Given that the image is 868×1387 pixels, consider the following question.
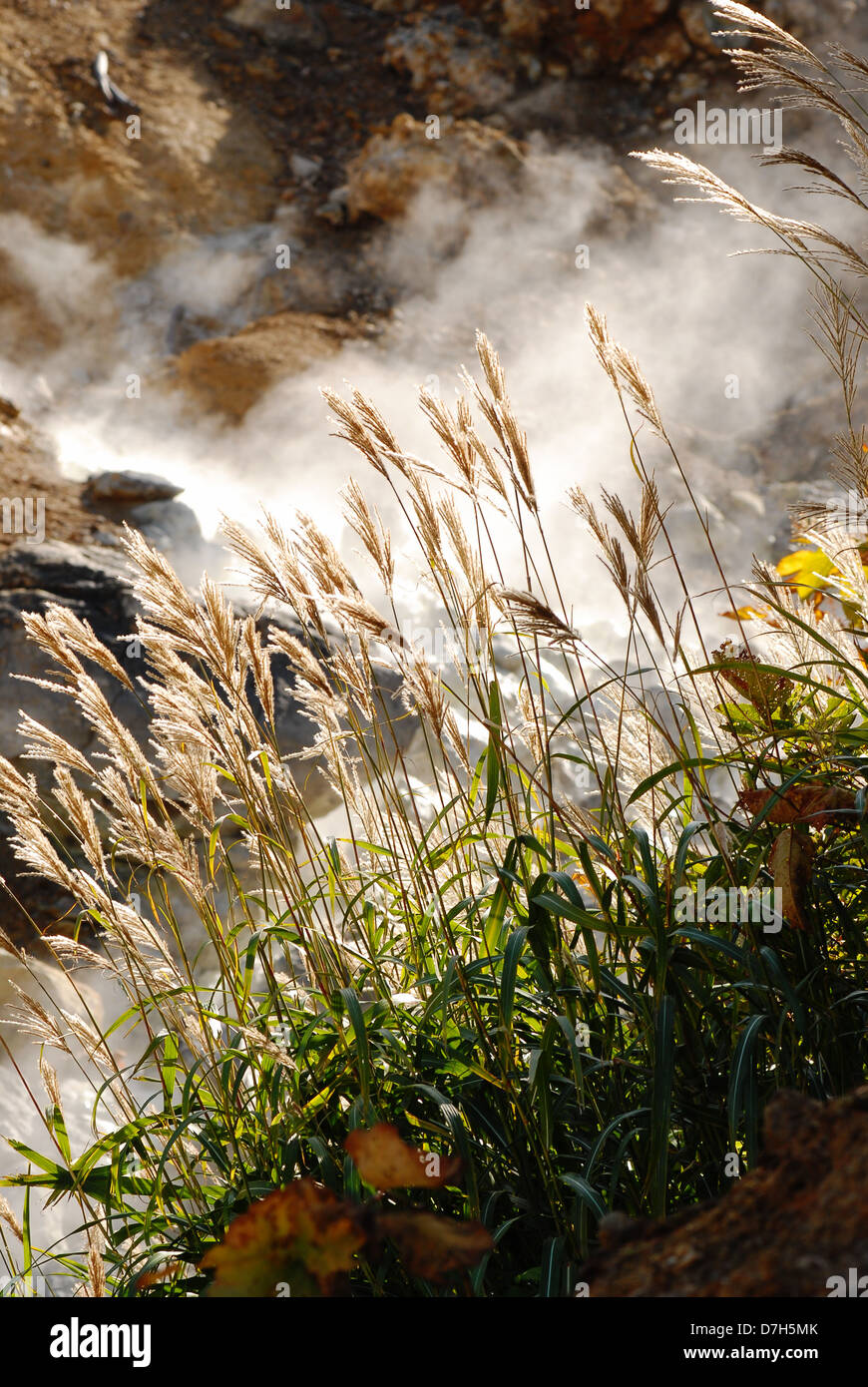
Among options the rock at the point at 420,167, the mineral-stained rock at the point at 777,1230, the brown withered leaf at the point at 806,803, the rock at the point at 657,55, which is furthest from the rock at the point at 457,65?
the mineral-stained rock at the point at 777,1230

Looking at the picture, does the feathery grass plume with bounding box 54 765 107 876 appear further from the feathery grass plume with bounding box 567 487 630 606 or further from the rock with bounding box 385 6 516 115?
the rock with bounding box 385 6 516 115

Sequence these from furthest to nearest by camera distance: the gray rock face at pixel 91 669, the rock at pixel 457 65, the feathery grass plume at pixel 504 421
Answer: the rock at pixel 457 65 < the gray rock face at pixel 91 669 < the feathery grass plume at pixel 504 421

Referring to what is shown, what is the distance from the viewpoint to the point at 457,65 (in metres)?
8.27

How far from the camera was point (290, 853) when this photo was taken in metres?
1.56

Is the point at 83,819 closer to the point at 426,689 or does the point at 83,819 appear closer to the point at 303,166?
the point at 426,689

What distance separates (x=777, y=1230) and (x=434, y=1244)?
0.24 metres

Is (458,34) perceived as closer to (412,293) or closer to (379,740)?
(412,293)

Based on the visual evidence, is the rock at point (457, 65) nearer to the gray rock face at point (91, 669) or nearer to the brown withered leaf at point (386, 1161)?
the gray rock face at point (91, 669)

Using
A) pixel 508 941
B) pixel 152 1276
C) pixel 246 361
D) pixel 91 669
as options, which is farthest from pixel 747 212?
pixel 246 361

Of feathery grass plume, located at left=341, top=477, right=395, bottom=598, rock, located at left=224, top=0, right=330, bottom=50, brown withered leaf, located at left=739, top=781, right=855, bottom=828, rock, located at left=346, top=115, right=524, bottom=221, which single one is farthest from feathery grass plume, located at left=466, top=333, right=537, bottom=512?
rock, located at left=224, top=0, right=330, bottom=50

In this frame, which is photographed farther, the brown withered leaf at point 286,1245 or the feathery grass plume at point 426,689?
the feathery grass plume at point 426,689

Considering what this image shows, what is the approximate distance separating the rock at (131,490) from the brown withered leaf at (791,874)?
4.18 m

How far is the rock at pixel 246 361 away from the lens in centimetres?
648

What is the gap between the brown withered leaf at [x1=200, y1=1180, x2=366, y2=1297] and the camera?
641 millimetres
